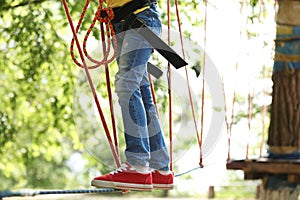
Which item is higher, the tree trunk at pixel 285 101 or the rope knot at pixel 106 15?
the rope knot at pixel 106 15

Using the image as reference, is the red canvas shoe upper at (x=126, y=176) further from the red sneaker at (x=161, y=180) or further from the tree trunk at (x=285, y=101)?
the tree trunk at (x=285, y=101)

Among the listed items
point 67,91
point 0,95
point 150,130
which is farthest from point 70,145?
point 150,130

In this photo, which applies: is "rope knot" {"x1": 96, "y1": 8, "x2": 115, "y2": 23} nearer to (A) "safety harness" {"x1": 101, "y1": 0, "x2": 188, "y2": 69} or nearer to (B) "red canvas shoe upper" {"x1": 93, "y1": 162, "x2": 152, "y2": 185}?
(A) "safety harness" {"x1": 101, "y1": 0, "x2": 188, "y2": 69}

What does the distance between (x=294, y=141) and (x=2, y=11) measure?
477 centimetres

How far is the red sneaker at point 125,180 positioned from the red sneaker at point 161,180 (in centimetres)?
14

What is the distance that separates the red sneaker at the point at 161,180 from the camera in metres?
3.10

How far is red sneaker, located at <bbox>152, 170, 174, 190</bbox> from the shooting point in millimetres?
3104

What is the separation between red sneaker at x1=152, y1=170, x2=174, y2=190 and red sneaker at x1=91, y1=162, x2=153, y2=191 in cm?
14

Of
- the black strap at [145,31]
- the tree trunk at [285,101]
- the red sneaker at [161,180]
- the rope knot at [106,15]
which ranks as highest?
the rope knot at [106,15]

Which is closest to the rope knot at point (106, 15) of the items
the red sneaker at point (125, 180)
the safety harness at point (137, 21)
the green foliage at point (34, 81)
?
the safety harness at point (137, 21)

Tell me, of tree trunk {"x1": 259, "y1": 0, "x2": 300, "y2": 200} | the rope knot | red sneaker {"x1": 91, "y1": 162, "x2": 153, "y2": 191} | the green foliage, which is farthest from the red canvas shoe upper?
the green foliage

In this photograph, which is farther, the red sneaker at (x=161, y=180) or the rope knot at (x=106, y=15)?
the red sneaker at (x=161, y=180)

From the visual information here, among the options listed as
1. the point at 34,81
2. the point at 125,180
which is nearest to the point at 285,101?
the point at 125,180

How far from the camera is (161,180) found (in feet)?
10.2
